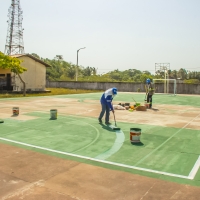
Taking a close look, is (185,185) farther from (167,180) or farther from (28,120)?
(28,120)

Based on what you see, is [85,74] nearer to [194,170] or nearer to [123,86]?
[123,86]

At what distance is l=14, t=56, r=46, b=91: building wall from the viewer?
110 ft

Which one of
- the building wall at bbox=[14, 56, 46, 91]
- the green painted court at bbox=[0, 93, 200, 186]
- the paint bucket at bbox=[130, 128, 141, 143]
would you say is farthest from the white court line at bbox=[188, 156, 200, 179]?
the building wall at bbox=[14, 56, 46, 91]

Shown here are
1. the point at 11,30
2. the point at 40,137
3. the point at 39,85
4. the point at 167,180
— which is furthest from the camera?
the point at 11,30

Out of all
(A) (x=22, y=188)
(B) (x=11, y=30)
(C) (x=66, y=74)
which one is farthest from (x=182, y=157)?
(C) (x=66, y=74)

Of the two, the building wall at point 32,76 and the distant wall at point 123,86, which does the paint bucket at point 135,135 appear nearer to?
the building wall at point 32,76

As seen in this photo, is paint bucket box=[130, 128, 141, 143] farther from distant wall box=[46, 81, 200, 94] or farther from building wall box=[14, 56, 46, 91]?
distant wall box=[46, 81, 200, 94]

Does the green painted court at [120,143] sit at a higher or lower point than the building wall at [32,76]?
lower

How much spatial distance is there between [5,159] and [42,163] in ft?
3.57

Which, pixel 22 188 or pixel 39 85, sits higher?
pixel 39 85

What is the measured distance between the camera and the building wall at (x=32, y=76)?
3356 centimetres

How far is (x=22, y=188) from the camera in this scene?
15.5 feet

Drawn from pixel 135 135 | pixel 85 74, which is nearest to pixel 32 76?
pixel 135 135

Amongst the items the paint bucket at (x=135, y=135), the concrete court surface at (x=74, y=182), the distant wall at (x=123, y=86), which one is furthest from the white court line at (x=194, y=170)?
the distant wall at (x=123, y=86)
